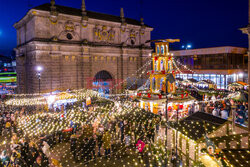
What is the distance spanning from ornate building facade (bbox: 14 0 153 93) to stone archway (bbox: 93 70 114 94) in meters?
0.16

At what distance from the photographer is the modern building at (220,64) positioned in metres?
35.1

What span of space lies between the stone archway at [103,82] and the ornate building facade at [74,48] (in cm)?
16

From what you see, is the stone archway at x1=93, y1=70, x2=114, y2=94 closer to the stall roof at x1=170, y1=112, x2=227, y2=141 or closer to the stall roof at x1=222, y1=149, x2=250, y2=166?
the stall roof at x1=170, y1=112, x2=227, y2=141

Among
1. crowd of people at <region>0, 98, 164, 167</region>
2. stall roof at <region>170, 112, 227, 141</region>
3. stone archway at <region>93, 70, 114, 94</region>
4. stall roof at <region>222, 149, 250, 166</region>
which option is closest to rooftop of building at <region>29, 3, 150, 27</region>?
stone archway at <region>93, 70, 114, 94</region>

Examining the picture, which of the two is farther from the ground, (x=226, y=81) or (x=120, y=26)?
(x=120, y=26)

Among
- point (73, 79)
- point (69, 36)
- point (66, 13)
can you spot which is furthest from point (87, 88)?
point (66, 13)

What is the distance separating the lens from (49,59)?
2539 cm

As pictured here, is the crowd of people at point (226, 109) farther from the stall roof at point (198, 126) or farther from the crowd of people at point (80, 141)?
the stall roof at point (198, 126)

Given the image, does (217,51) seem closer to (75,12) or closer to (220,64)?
(220,64)

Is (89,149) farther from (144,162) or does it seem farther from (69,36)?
(69,36)

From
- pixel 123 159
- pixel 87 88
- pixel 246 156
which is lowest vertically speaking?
pixel 123 159

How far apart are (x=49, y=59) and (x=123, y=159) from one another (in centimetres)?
1868

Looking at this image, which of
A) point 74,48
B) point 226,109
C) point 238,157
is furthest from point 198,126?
point 74,48

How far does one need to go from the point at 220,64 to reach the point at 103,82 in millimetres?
21535
